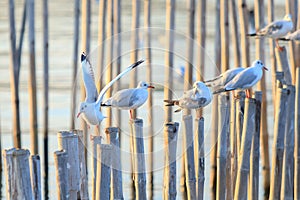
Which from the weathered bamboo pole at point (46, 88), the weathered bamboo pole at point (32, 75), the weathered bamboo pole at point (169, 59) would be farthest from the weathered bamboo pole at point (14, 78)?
the weathered bamboo pole at point (169, 59)

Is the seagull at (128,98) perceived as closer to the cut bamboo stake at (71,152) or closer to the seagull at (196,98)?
the seagull at (196,98)

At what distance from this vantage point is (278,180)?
25.5ft

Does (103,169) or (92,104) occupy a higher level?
(92,104)

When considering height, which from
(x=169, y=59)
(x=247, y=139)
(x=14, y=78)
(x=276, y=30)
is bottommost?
(x=247, y=139)

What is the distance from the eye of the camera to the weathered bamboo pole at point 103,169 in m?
6.05

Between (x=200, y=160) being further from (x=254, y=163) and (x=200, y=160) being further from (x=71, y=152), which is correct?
(x=71, y=152)

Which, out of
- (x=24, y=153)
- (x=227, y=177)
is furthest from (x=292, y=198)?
(x=24, y=153)

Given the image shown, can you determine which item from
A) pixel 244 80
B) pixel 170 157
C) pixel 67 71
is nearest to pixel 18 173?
pixel 170 157

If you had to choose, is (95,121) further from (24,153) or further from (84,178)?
(24,153)

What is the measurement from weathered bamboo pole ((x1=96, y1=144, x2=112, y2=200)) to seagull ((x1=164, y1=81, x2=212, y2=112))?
3.55 ft

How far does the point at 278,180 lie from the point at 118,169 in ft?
6.24

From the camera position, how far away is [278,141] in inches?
296

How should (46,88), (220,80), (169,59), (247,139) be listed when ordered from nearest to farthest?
(247,139), (220,80), (169,59), (46,88)

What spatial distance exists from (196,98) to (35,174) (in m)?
1.76
